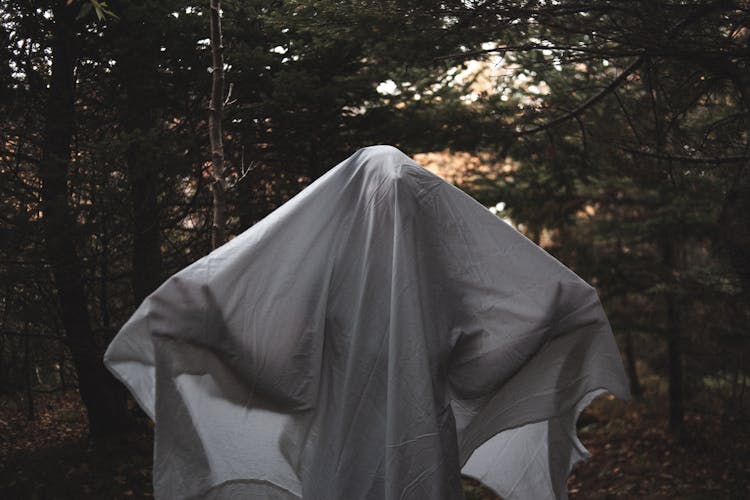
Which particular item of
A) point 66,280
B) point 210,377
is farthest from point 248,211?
point 210,377

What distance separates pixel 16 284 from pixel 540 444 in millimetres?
5357

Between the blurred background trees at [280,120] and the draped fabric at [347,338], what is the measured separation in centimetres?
254

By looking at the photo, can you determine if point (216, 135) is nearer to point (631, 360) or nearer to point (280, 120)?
point (280, 120)

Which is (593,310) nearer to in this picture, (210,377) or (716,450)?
(210,377)

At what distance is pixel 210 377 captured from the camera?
2.41m

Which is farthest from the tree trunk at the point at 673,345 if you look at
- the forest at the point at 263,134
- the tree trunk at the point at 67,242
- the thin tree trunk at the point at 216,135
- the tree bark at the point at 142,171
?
the thin tree trunk at the point at 216,135

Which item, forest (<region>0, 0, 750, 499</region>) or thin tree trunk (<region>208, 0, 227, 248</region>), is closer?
thin tree trunk (<region>208, 0, 227, 248</region>)

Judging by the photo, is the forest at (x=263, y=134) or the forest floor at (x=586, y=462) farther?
the forest floor at (x=586, y=462)

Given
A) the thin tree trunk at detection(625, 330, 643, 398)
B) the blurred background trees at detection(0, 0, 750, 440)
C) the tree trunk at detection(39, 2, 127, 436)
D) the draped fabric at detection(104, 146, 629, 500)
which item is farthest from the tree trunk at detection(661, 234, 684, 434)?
the draped fabric at detection(104, 146, 629, 500)

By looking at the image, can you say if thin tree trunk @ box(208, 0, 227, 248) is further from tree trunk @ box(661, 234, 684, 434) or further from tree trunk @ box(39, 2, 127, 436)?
tree trunk @ box(661, 234, 684, 434)

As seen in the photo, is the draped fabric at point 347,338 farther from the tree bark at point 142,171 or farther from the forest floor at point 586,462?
the forest floor at point 586,462

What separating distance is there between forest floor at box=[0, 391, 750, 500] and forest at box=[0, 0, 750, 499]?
4cm

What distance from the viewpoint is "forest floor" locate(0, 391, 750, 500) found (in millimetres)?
6863

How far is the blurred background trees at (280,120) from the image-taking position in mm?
5270
